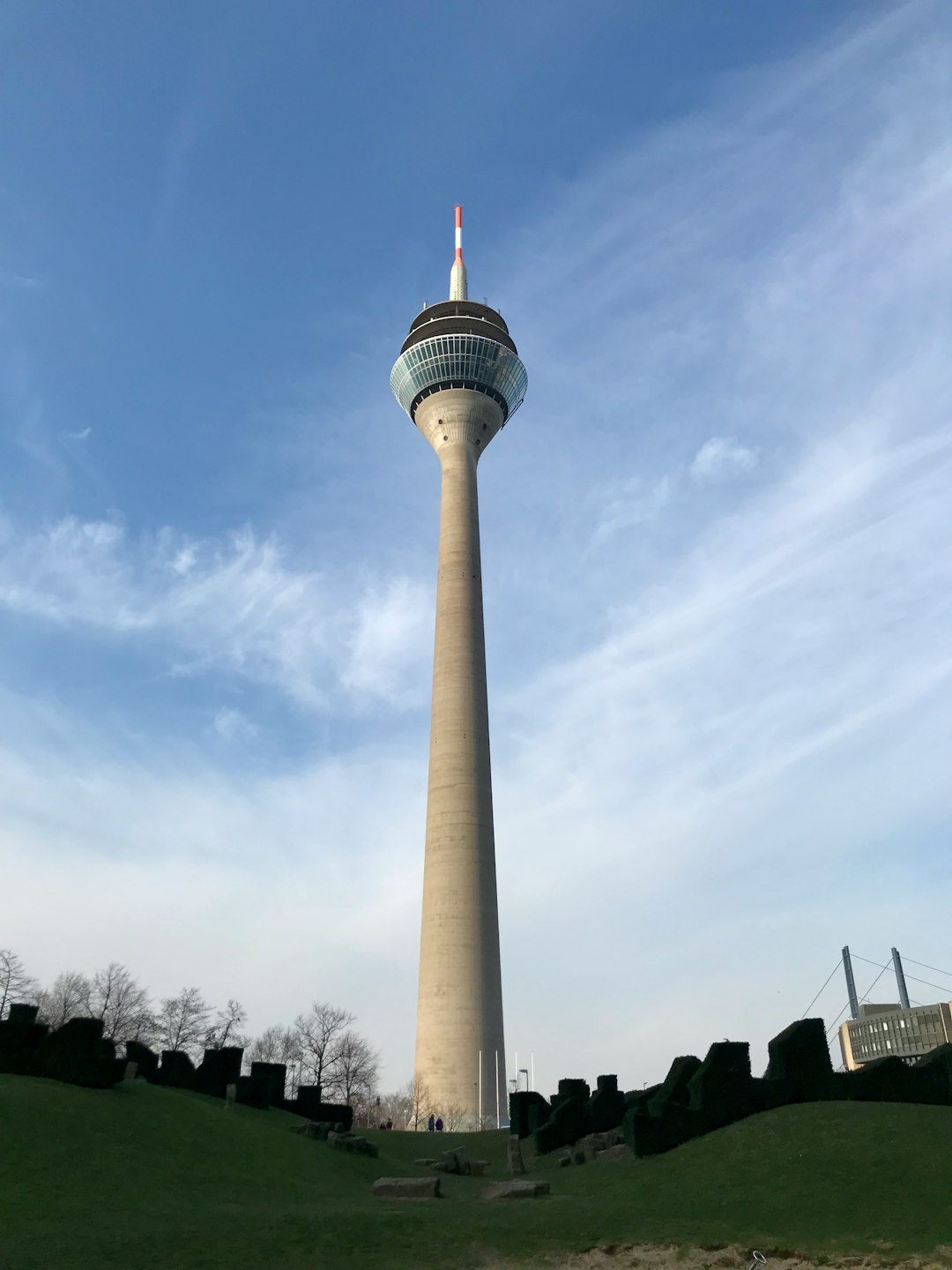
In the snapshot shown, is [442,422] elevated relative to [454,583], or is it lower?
elevated

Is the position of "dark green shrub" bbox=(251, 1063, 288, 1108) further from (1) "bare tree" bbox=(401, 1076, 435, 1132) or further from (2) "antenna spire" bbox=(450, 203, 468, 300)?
(2) "antenna spire" bbox=(450, 203, 468, 300)

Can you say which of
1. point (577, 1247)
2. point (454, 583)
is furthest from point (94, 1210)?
point (454, 583)

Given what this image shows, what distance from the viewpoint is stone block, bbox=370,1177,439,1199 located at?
3089cm

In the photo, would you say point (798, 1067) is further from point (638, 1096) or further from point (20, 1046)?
point (20, 1046)

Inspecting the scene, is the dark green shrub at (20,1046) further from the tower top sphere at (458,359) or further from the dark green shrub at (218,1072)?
the tower top sphere at (458,359)

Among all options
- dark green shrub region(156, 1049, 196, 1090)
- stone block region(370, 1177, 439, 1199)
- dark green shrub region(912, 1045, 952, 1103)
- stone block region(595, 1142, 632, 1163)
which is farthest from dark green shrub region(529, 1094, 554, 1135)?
dark green shrub region(912, 1045, 952, 1103)

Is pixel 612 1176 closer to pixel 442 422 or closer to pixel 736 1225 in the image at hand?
pixel 736 1225

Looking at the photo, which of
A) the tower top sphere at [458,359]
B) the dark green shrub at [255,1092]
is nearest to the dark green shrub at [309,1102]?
the dark green shrub at [255,1092]

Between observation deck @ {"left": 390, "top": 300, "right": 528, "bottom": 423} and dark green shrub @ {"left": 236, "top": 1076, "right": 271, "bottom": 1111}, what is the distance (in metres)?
70.7

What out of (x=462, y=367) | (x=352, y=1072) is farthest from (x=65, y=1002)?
(x=462, y=367)

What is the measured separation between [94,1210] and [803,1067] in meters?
22.5

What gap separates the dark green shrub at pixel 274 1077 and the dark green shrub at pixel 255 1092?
0.26 metres

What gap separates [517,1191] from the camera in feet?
99.6

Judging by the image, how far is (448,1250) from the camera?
22.2 meters
